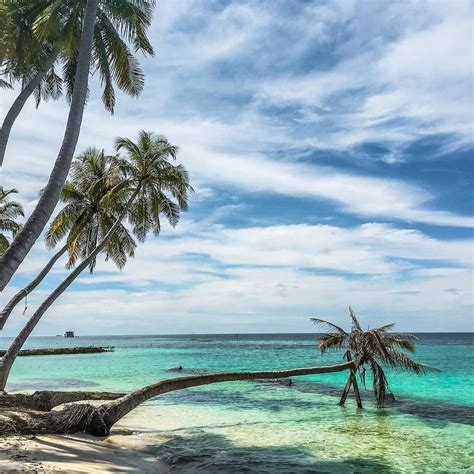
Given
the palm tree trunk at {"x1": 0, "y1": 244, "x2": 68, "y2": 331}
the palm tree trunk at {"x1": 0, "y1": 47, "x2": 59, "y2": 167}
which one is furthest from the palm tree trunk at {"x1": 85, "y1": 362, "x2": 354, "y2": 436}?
the palm tree trunk at {"x1": 0, "y1": 47, "x2": 59, "y2": 167}

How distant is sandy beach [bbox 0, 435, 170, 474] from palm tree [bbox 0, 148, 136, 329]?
990 centimetres

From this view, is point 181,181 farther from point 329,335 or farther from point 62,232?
point 329,335

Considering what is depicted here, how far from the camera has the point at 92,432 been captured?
1280cm

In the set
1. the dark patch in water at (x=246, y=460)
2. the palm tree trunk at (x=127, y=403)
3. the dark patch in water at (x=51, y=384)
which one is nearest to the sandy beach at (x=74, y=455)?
the palm tree trunk at (x=127, y=403)

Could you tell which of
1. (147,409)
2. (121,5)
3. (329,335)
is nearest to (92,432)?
(147,409)

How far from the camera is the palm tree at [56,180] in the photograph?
8025 millimetres

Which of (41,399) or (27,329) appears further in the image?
(41,399)

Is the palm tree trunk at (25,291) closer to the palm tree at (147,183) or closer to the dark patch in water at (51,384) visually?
the palm tree at (147,183)

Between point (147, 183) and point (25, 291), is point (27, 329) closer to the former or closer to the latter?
point (25, 291)

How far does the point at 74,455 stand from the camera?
9984mm

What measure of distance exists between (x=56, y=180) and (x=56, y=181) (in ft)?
0.08

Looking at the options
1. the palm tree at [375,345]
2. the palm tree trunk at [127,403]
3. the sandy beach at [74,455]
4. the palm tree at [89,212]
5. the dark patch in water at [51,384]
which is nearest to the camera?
the sandy beach at [74,455]

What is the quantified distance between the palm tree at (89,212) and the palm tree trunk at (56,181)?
10088 millimetres

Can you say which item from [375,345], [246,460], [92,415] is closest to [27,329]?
[92,415]
